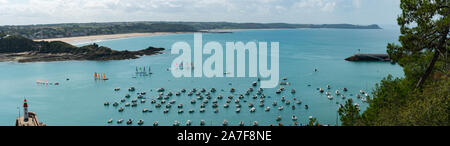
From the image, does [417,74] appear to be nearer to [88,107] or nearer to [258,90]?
[258,90]

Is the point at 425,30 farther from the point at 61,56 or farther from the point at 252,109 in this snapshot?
the point at 61,56

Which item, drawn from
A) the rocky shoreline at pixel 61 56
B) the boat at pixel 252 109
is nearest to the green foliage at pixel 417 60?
the boat at pixel 252 109

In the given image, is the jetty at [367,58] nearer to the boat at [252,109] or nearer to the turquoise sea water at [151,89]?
the turquoise sea water at [151,89]

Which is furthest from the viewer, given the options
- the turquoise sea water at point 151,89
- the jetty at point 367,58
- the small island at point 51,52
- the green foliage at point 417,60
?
the small island at point 51,52

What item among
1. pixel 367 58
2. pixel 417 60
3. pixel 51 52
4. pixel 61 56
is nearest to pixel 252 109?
pixel 417 60

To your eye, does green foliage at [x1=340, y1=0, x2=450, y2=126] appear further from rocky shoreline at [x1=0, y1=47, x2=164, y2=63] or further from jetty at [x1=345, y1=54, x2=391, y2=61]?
rocky shoreline at [x1=0, y1=47, x2=164, y2=63]
